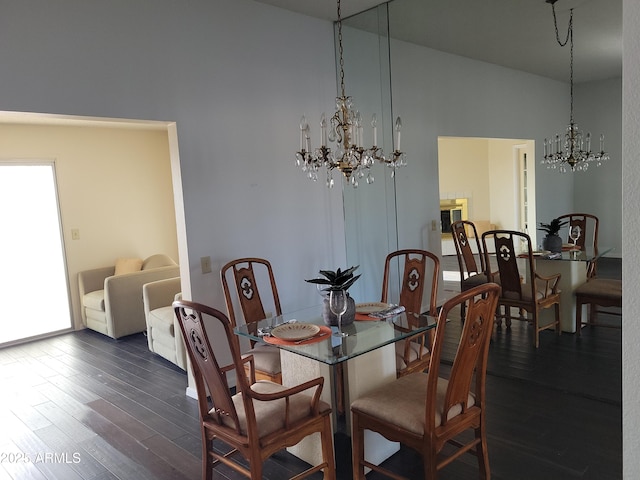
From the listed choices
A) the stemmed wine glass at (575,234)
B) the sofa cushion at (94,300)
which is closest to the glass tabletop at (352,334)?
the stemmed wine glass at (575,234)

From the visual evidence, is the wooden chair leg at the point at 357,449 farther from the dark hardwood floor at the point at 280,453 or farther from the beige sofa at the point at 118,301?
the beige sofa at the point at 118,301

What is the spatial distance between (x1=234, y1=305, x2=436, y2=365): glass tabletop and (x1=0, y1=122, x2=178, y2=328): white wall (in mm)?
4066

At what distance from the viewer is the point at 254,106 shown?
12.3 feet

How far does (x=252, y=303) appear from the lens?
3.37 m

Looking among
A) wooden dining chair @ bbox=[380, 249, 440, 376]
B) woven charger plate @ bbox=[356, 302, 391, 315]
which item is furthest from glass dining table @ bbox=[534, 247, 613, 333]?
woven charger plate @ bbox=[356, 302, 391, 315]

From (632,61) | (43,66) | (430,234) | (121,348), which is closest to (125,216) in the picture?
(121,348)

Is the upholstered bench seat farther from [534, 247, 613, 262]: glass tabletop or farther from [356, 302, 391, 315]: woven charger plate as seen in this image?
[356, 302, 391, 315]: woven charger plate

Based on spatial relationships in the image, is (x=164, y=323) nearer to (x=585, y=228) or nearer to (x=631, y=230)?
(x=585, y=228)

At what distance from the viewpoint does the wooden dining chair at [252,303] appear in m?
2.97

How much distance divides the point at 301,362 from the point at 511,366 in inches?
70.8

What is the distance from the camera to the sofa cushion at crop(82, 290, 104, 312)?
17.6ft

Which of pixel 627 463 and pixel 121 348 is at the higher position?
pixel 627 463

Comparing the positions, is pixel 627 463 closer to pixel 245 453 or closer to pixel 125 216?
pixel 245 453

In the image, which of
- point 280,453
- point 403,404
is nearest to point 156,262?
point 280,453
